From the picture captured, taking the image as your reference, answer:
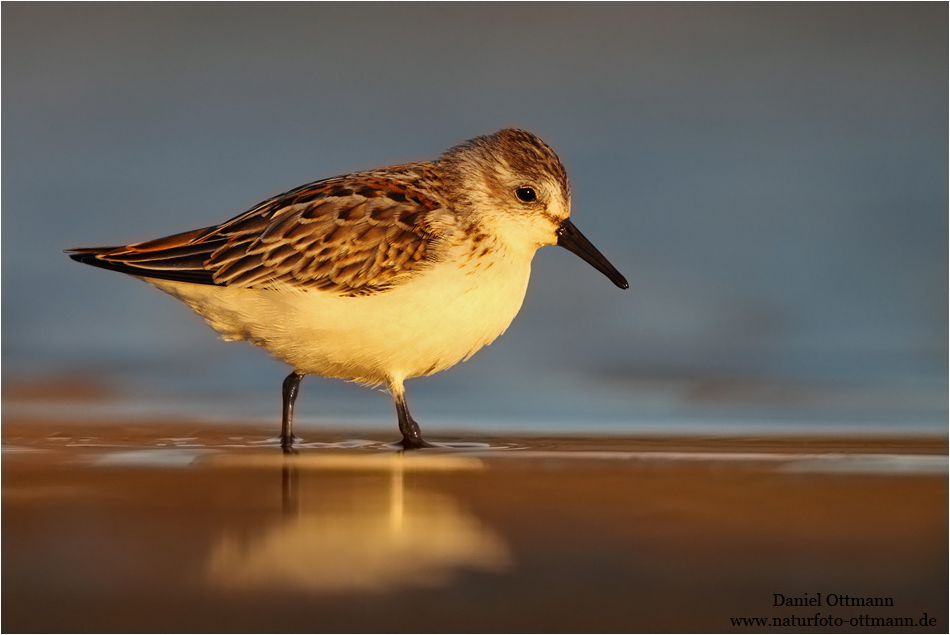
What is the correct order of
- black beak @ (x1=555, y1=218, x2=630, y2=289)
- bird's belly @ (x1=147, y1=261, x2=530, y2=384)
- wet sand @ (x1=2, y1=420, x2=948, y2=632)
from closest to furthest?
wet sand @ (x1=2, y1=420, x2=948, y2=632)
bird's belly @ (x1=147, y1=261, x2=530, y2=384)
black beak @ (x1=555, y1=218, x2=630, y2=289)

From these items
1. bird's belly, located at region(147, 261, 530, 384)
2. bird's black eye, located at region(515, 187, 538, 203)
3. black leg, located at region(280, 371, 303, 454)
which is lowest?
black leg, located at region(280, 371, 303, 454)

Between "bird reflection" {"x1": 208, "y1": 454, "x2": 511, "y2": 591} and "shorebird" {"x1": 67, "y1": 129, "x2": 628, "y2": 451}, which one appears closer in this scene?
"bird reflection" {"x1": 208, "y1": 454, "x2": 511, "y2": 591}

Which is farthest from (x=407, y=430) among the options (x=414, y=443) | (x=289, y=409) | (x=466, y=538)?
(x=466, y=538)

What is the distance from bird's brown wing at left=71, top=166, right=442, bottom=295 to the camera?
6.11 m

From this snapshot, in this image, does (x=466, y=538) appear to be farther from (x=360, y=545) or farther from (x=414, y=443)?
(x=414, y=443)

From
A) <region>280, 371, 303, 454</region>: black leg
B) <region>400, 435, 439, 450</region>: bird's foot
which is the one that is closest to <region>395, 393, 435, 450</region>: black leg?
<region>400, 435, 439, 450</region>: bird's foot

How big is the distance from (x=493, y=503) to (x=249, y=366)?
4.83 metres

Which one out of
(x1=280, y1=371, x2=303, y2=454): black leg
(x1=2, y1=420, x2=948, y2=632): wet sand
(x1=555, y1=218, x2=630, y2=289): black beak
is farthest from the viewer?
(x1=555, y1=218, x2=630, y2=289): black beak

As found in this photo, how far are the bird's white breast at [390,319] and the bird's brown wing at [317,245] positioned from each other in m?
0.09

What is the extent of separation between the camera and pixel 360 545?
3955 mm

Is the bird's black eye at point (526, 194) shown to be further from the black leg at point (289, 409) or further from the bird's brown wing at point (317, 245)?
the black leg at point (289, 409)

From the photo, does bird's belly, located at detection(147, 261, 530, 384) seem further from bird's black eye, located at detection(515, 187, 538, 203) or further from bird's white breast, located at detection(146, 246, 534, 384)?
bird's black eye, located at detection(515, 187, 538, 203)

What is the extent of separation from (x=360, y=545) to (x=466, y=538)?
37 centimetres

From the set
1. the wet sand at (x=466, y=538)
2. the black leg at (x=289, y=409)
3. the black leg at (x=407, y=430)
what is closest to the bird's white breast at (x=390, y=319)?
the black leg at (x=407, y=430)
